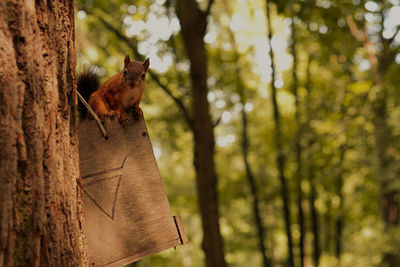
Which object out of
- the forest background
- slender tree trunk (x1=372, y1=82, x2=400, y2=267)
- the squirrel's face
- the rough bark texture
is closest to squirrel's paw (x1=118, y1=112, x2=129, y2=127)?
the squirrel's face

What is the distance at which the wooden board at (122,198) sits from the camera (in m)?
1.88

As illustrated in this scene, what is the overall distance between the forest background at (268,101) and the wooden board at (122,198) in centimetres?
A: 129

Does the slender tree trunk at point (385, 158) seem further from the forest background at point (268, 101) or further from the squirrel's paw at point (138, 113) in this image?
the squirrel's paw at point (138, 113)

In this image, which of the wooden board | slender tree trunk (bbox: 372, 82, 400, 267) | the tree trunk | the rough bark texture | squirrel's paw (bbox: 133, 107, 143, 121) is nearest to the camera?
the rough bark texture

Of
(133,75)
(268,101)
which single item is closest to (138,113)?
(133,75)

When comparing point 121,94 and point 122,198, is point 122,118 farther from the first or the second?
point 122,198

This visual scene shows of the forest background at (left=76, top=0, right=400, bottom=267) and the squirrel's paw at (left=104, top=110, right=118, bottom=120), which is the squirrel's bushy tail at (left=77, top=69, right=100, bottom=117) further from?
the forest background at (left=76, top=0, right=400, bottom=267)

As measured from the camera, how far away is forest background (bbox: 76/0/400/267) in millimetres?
4516

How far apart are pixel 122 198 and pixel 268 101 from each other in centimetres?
1121

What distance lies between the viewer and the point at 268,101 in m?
12.8

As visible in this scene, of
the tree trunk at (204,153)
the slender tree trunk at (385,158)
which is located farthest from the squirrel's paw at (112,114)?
the slender tree trunk at (385,158)

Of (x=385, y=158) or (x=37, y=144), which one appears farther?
(x=385, y=158)

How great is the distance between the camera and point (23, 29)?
48.8 inches

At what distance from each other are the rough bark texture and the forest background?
5.82 feet
